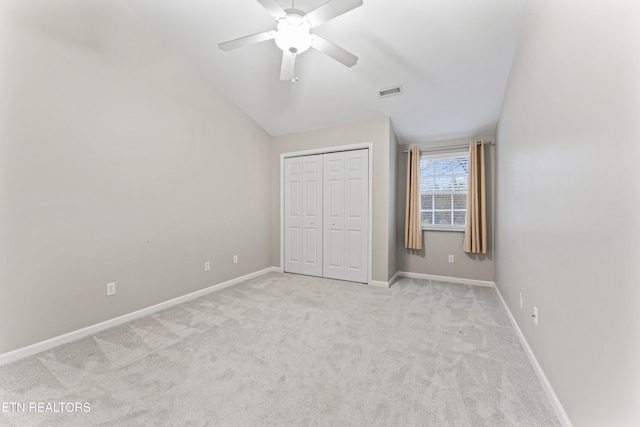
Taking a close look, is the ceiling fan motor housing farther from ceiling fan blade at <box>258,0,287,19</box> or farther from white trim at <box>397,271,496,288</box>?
white trim at <box>397,271,496,288</box>

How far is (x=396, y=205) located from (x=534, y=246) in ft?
8.05

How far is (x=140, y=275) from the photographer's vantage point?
276cm

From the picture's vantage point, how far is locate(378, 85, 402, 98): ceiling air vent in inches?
124

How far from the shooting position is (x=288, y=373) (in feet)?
5.79

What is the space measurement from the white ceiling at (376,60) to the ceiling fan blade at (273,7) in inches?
25.2

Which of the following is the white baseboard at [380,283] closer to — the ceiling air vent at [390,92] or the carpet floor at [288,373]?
the carpet floor at [288,373]

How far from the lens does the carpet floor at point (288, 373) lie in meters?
1.41

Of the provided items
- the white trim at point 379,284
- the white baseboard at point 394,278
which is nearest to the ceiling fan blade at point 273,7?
the white trim at point 379,284

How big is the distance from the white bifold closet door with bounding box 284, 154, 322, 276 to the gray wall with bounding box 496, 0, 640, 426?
111 inches

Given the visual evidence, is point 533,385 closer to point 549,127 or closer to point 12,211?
point 549,127

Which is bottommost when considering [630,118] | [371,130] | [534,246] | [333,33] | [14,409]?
[14,409]

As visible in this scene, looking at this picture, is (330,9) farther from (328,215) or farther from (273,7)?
(328,215)

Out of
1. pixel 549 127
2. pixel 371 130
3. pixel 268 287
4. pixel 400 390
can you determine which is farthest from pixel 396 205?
pixel 400 390

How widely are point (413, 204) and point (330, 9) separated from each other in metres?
3.07
